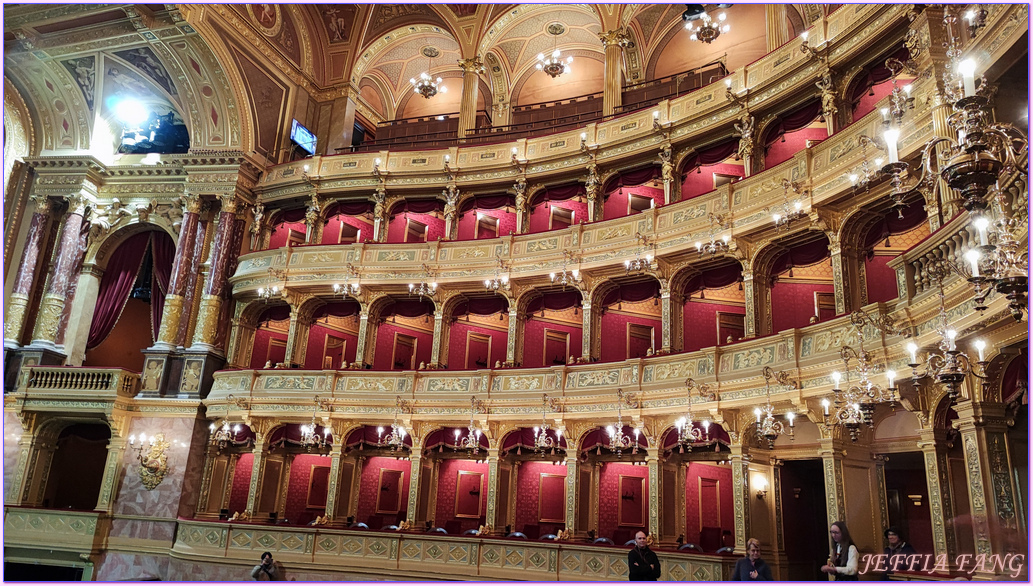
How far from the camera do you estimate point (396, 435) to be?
17141 millimetres

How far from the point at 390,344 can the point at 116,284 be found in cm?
865

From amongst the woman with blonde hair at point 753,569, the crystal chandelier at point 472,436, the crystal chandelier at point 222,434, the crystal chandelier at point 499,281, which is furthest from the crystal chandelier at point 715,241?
the crystal chandelier at point 222,434

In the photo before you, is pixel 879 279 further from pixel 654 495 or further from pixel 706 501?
pixel 654 495

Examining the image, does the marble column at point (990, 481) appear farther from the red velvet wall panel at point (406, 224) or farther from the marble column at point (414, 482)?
the red velvet wall panel at point (406, 224)

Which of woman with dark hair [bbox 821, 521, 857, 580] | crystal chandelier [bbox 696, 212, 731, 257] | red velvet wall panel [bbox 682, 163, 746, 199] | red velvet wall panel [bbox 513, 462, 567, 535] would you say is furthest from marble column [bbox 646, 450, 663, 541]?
red velvet wall panel [bbox 682, 163, 746, 199]

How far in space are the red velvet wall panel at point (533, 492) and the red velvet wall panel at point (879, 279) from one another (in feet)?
26.4

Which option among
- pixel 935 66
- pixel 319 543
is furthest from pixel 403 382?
pixel 935 66

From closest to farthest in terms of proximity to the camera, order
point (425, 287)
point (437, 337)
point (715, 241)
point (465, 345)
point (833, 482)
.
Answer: point (833, 482)
point (715, 241)
point (437, 337)
point (425, 287)
point (465, 345)

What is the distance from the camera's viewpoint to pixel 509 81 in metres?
26.2

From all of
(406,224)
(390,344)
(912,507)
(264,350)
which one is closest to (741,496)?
(912,507)

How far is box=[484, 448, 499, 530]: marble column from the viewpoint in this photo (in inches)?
644

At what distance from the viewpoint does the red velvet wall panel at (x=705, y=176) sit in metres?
18.9

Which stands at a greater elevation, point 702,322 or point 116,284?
point 116,284

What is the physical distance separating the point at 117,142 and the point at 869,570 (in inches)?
927
